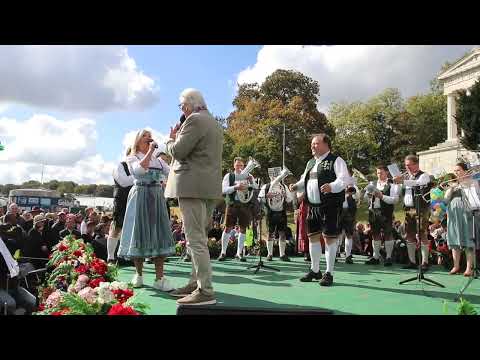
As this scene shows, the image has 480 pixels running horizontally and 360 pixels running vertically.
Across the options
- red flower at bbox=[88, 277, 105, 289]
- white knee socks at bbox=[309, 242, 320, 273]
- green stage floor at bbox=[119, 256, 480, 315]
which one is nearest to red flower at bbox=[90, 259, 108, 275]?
red flower at bbox=[88, 277, 105, 289]

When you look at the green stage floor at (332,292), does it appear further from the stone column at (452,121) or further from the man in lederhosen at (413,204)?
the stone column at (452,121)

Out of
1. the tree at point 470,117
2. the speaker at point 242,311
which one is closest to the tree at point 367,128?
the tree at point 470,117

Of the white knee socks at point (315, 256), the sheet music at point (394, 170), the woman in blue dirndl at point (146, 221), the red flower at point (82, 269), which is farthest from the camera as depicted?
the sheet music at point (394, 170)

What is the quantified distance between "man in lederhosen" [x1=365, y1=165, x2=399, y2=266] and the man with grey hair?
514 centimetres

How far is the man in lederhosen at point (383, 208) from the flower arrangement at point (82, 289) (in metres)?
5.64

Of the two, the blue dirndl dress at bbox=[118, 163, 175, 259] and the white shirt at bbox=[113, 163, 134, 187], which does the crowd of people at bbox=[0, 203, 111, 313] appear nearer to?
the blue dirndl dress at bbox=[118, 163, 175, 259]

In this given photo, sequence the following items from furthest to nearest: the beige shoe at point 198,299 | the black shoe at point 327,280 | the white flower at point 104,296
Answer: the black shoe at point 327,280, the beige shoe at point 198,299, the white flower at point 104,296

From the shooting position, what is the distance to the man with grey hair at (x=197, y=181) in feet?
14.4

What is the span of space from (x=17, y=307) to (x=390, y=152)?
2332 inches

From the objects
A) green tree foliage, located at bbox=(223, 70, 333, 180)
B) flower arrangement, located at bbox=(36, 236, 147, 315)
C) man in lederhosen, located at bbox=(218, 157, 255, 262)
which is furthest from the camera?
green tree foliage, located at bbox=(223, 70, 333, 180)

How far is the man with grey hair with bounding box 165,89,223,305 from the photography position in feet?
14.4
